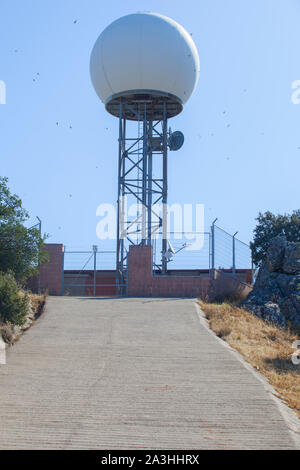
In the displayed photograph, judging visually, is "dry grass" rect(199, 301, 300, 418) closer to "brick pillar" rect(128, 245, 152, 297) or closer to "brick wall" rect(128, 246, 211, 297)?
"brick wall" rect(128, 246, 211, 297)

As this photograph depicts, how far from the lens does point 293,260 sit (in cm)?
1823

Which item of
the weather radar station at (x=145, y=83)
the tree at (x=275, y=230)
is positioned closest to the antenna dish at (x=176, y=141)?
the weather radar station at (x=145, y=83)

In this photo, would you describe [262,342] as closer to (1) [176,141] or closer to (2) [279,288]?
(2) [279,288]

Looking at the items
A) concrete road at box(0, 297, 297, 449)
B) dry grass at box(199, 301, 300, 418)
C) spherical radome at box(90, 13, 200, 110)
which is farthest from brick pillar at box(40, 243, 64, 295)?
spherical radome at box(90, 13, 200, 110)

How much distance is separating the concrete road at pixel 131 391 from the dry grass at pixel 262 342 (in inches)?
15.3

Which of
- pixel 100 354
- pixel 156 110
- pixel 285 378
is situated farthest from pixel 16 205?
pixel 156 110

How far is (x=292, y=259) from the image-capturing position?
60.0ft

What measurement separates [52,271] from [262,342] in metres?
8.53

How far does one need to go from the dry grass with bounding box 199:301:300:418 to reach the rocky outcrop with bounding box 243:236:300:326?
71cm

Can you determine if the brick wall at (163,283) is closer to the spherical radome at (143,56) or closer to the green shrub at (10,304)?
the green shrub at (10,304)

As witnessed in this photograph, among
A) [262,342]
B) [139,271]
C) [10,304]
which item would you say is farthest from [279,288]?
[10,304]

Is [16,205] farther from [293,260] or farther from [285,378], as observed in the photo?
[293,260]
